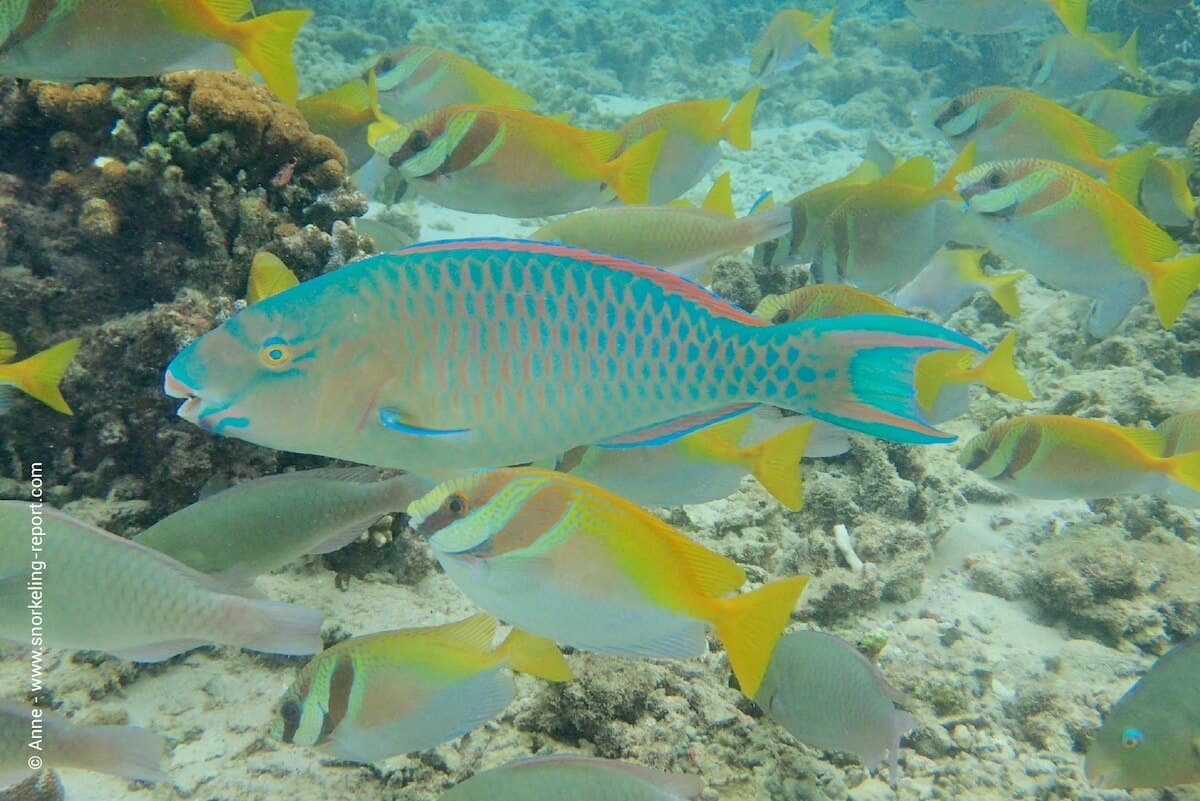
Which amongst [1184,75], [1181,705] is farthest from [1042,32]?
[1181,705]

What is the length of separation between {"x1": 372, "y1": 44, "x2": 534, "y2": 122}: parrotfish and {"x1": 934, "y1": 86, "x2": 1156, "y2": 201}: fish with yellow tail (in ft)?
10.8

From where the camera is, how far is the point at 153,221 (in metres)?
4.05

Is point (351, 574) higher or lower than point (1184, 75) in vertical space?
lower

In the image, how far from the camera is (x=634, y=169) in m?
3.80

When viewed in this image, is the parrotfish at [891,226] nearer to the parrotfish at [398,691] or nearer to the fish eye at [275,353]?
the parrotfish at [398,691]

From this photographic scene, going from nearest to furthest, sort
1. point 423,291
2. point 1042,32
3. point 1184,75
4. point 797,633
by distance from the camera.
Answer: point 423,291 → point 797,633 → point 1184,75 → point 1042,32

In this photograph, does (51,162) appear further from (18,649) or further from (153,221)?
(18,649)

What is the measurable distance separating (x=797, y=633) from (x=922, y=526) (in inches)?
95.0

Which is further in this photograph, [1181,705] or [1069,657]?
[1069,657]

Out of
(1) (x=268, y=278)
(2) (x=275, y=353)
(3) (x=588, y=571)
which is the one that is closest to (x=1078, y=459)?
(3) (x=588, y=571)

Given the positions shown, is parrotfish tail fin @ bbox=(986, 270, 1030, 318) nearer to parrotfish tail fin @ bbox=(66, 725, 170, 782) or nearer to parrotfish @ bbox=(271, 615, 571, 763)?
parrotfish @ bbox=(271, 615, 571, 763)

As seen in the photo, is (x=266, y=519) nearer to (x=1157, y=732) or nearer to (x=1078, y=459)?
(x=1157, y=732)

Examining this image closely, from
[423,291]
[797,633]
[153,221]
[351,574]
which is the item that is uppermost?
[423,291]

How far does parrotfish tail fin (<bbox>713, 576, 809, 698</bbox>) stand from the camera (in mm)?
1874
